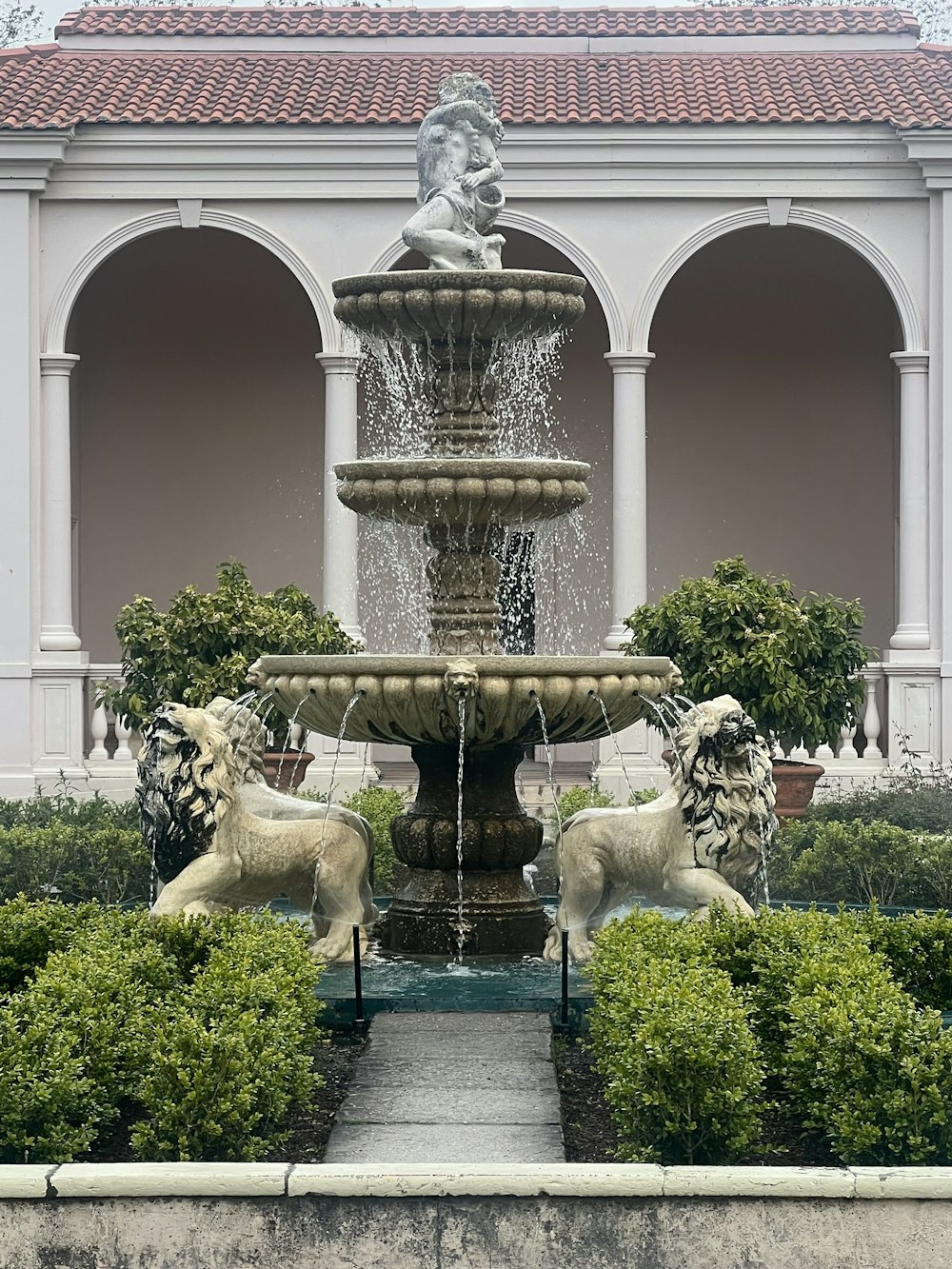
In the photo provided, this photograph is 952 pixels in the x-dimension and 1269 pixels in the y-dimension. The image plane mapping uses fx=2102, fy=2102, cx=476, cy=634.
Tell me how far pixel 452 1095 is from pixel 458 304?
156 inches

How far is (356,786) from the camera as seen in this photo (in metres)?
17.2

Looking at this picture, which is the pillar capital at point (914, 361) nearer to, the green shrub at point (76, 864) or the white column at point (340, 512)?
the white column at point (340, 512)

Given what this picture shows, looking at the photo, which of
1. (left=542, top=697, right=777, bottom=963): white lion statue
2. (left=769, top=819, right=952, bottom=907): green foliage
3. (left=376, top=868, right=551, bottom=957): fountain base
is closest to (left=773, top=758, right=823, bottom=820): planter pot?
(left=769, top=819, right=952, bottom=907): green foliage

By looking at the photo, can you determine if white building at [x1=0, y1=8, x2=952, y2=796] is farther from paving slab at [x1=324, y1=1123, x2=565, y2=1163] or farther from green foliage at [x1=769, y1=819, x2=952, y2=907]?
paving slab at [x1=324, y1=1123, x2=565, y2=1163]

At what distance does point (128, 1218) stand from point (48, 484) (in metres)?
12.9

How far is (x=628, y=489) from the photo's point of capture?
1792 cm

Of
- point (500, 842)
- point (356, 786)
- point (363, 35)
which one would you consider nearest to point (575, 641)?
point (356, 786)

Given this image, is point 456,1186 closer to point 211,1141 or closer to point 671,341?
point 211,1141

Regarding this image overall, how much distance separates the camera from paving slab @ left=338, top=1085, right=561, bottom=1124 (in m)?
6.22

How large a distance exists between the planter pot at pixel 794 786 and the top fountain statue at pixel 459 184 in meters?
5.36

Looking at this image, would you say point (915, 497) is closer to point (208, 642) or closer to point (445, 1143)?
point (208, 642)

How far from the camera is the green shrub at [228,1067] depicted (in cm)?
571

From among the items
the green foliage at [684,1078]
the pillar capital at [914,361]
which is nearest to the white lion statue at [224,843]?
the green foliage at [684,1078]

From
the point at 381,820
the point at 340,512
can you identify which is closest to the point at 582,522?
the point at 340,512
